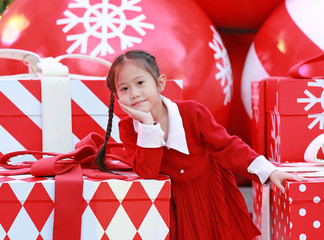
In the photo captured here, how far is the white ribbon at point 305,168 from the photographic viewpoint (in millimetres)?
1030

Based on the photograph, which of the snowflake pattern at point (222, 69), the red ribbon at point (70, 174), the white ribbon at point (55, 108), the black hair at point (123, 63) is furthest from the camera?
the snowflake pattern at point (222, 69)

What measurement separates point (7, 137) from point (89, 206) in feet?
1.33

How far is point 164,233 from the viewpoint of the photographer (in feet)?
2.90

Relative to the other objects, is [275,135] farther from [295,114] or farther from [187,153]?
→ [187,153]

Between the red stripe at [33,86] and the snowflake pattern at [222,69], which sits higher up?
the snowflake pattern at [222,69]

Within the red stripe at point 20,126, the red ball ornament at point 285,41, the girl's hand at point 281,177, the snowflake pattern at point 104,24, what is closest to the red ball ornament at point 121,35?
the snowflake pattern at point 104,24

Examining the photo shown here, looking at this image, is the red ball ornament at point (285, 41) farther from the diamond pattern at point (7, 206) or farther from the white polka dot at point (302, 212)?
the diamond pattern at point (7, 206)

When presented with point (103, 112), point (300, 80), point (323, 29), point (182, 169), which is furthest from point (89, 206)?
point (323, 29)

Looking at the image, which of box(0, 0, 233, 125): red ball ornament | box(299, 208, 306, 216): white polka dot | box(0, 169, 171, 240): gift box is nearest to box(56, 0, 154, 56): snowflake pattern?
box(0, 0, 233, 125): red ball ornament

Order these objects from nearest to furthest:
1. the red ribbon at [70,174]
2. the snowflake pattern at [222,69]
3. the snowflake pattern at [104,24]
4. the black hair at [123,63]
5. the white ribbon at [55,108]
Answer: the red ribbon at [70,174]
the black hair at [123,63]
the white ribbon at [55,108]
the snowflake pattern at [104,24]
the snowflake pattern at [222,69]

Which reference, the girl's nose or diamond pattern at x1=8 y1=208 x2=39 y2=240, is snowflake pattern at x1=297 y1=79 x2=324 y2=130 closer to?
the girl's nose

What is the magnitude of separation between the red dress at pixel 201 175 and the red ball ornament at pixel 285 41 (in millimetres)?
543

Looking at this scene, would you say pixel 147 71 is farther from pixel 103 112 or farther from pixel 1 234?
pixel 1 234

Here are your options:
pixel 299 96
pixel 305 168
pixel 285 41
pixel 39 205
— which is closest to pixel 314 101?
pixel 299 96
